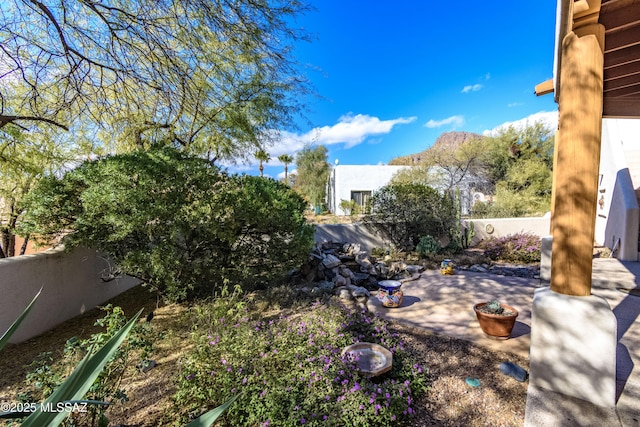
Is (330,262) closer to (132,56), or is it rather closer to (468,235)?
(132,56)

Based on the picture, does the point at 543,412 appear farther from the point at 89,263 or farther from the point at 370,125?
the point at 370,125

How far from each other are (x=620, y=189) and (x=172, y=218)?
8807 mm

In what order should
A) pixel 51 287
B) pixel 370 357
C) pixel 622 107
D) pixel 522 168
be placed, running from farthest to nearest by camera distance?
1. pixel 522 168
2. pixel 622 107
3. pixel 51 287
4. pixel 370 357

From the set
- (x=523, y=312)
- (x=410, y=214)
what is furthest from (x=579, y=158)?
(x=410, y=214)

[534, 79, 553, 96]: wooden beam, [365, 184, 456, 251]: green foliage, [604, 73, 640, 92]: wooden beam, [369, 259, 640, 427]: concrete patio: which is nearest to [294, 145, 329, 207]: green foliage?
[365, 184, 456, 251]: green foliage

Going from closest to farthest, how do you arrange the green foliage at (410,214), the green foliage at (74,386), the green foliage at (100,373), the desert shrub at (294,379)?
the green foliage at (74,386), the green foliage at (100,373), the desert shrub at (294,379), the green foliage at (410,214)

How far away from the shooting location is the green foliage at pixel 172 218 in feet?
11.0

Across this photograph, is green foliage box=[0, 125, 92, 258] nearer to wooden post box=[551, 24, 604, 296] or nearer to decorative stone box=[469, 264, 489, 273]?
wooden post box=[551, 24, 604, 296]

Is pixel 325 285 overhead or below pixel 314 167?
below

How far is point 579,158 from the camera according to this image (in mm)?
2039

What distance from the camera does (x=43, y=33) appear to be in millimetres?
3400

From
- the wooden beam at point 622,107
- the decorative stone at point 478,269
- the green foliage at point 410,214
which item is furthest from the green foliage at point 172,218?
the wooden beam at point 622,107

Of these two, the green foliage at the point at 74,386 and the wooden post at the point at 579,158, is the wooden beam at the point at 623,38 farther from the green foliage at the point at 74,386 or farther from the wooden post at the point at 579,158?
the green foliage at the point at 74,386

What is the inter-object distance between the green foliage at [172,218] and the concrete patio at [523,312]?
1.94m
